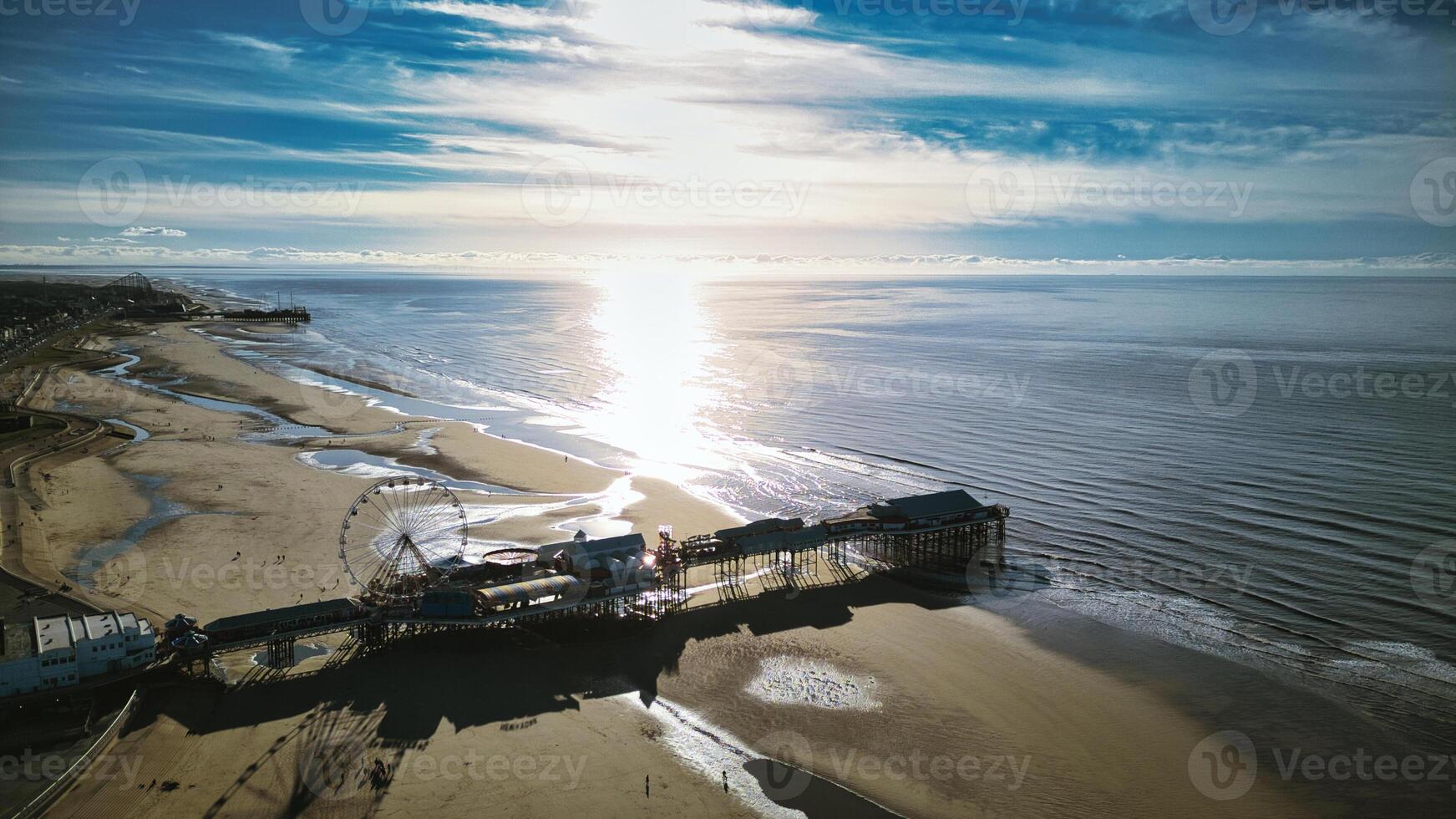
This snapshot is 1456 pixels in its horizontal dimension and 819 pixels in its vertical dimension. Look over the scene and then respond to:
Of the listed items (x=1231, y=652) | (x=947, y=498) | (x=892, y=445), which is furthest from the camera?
(x=892, y=445)

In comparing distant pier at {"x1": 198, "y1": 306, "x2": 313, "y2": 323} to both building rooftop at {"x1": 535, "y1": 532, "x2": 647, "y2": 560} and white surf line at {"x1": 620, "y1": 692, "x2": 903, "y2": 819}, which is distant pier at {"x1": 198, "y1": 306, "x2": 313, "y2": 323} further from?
white surf line at {"x1": 620, "y1": 692, "x2": 903, "y2": 819}

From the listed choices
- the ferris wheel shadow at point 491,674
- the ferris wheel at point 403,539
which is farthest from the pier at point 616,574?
the ferris wheel shadow at point 491,674

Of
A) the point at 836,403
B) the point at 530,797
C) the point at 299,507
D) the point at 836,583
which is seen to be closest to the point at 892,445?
the point at 836,403

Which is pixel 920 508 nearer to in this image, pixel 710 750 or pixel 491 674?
pixel 710 750

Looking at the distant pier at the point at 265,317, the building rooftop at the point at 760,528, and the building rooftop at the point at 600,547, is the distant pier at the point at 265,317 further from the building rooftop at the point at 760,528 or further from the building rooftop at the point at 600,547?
the building rooftop at the point at 760,528

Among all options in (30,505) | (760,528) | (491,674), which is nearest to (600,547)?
(491,674)

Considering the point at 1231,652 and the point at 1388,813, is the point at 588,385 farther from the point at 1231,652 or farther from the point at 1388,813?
the point at 1388,813

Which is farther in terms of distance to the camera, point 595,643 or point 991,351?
point 991,351
